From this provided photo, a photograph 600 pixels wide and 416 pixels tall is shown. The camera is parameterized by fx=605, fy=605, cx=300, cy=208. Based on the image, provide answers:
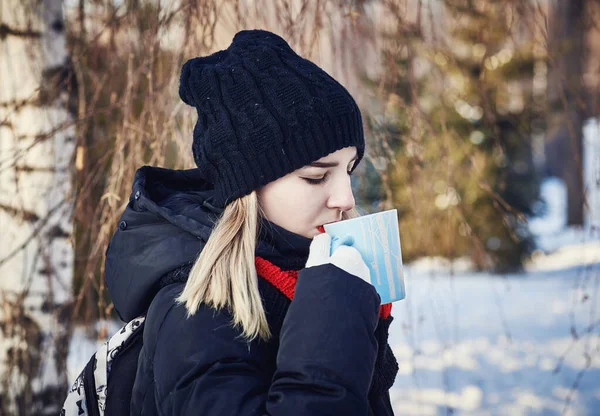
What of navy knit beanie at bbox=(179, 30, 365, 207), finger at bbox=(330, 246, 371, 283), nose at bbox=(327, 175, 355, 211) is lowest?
finger at bbox=(330, 246, 371, 283)

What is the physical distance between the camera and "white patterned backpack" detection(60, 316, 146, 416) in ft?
4.47

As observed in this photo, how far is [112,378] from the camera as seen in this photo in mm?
1385

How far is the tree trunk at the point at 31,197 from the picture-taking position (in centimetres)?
251

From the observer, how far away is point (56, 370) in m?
2.66

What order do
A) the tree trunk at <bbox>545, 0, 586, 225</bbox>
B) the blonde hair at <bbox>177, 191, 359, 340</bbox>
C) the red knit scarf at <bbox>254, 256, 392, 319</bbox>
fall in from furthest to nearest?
the tree trunk at <bbox>545, 0, 586, 225</bbox>, the red knit scarf at <bbox>254, 256, 392, 319</bbox>, the blonde hair at <bbox>177, 191, 359, 340</bbox>

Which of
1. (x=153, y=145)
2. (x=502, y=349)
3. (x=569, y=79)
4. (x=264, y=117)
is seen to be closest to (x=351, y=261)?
(x=264, y=117)

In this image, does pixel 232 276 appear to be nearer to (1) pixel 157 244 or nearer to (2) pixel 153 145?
(1) pixel 157 244

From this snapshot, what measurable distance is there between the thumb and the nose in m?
0.12

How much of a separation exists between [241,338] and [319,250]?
0.23 m

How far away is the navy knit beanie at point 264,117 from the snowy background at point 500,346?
3.88 ft

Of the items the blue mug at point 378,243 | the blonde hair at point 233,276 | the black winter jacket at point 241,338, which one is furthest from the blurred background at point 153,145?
the blue mug at point 378,243

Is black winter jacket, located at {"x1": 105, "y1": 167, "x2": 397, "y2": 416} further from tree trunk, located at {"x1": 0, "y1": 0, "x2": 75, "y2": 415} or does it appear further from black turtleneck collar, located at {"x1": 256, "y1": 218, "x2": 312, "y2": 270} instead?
tree trunk, located at {"x1": 0, "y1": 0, "x2": 75, "y2": 415}

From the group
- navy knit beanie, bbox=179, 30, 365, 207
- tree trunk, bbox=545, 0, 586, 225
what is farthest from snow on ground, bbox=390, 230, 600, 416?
navy knit beanie, bbox=179, 30, 365, 207

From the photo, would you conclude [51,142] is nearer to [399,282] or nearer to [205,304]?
[205,304]
